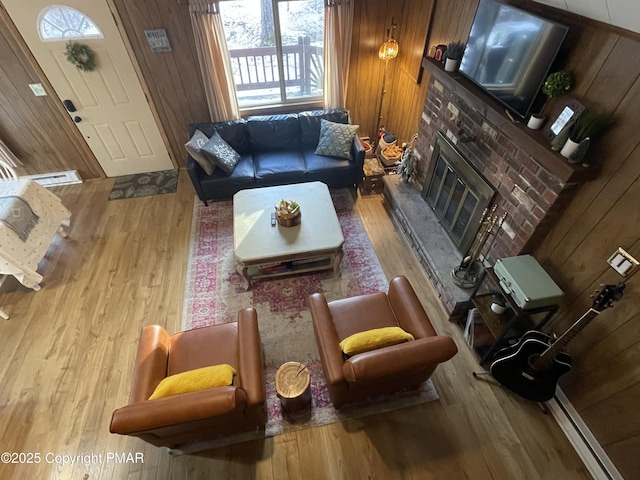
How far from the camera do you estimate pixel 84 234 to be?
359cm

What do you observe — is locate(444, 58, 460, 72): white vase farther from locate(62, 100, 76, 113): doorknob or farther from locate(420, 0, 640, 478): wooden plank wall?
locate(62, 100, 76, 113): doorknob

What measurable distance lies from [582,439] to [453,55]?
9.74 feet

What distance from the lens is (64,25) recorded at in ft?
→ 10.5

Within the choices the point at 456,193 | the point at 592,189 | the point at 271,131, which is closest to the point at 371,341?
the point at 592,189

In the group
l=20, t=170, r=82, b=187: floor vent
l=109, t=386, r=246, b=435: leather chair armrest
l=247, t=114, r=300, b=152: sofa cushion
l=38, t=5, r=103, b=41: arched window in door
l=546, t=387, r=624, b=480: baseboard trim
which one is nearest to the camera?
l=109, t=386, r=246, b=435: leather chair armrest

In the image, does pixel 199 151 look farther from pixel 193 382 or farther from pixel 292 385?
pixel 292 385

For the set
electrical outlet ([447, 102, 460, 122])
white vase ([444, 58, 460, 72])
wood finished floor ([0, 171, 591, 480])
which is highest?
white vase ([444, 58, 460, 72])

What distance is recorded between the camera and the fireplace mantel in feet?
5.73

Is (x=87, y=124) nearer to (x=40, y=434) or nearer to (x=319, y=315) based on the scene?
(x=40, y=434)

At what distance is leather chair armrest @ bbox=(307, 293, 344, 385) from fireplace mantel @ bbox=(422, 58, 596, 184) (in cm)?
162

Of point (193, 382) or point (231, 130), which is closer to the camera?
point (193, 382)

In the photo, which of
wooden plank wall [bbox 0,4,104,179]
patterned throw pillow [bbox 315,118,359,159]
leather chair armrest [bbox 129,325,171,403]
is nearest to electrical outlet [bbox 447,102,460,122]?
patterned throw pillow [bbox 315,118,359,159]

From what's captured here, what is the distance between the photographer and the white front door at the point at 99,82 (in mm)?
3115

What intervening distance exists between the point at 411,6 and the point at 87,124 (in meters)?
4.04
